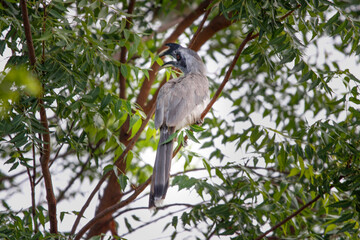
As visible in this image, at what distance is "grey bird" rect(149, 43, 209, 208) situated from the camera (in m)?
2.52

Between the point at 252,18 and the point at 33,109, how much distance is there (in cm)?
122

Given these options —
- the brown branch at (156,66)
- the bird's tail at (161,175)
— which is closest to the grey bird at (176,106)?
the bird's tail at (161,175)

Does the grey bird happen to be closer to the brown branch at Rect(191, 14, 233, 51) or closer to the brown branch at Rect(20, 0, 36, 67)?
the brown branch at Rect(191, 14, 233, 51)

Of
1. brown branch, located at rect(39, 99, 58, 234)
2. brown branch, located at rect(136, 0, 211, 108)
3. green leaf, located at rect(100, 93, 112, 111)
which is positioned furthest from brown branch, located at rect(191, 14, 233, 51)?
brown branch, located at rect(39, 99, 58, 234)

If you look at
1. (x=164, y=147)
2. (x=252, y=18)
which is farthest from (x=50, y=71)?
(x=252, y=18)

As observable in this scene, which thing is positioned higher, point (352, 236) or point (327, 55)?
point (327, 55)

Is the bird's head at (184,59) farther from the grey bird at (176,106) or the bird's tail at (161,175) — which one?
the bird's tail at (161,175)

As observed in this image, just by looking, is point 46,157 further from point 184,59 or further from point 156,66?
point 156,66

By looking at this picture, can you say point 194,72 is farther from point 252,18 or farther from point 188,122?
point 252,18

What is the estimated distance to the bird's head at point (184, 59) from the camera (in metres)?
3.26

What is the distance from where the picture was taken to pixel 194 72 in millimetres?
3303

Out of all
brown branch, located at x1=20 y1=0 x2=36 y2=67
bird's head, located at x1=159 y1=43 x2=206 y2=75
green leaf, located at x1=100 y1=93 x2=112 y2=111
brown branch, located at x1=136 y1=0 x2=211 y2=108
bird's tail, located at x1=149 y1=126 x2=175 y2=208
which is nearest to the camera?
brown branch, located at x1=20 y1=0 x2=36 y2=67

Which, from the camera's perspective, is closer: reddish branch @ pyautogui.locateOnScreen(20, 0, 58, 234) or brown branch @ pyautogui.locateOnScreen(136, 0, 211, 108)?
reddish branch @ pyautogui.locateOnScreen(20, 0, 58, 234)

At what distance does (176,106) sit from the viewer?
2.90 metres
